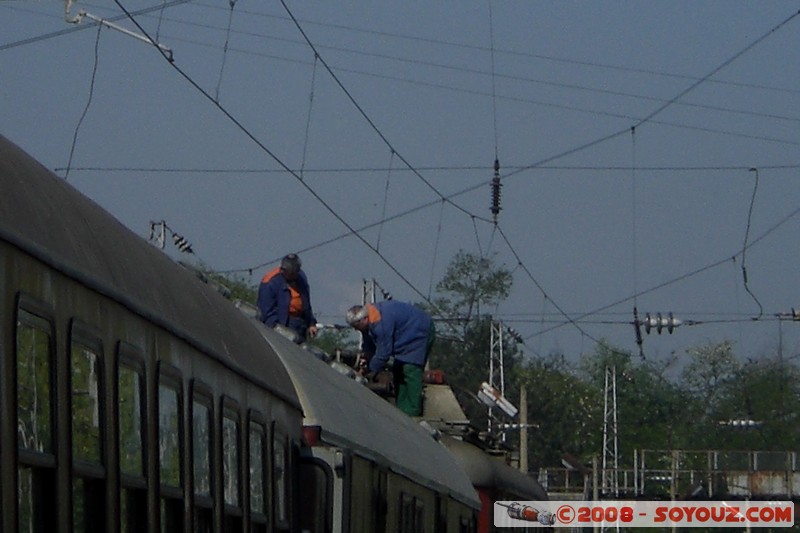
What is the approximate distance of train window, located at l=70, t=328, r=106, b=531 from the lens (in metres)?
4.99

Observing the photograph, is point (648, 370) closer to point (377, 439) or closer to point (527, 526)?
point (527, 526)

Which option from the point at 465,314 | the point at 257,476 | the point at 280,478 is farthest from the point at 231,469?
the point at 465,314

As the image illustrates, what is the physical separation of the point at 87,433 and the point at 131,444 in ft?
1.64

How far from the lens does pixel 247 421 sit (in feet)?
25.3

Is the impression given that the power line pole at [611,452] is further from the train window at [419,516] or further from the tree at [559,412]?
the train window at [419,516]

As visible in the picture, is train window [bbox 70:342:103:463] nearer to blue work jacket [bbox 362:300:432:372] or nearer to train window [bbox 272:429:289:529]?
train window [bbox 272:429:289:529]

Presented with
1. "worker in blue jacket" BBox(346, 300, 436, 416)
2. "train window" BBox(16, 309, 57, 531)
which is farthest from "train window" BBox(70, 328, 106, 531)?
"worker in blue jacket" BBox(346, 300, 436, 416)

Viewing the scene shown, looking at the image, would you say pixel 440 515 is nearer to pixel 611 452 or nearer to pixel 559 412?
pixel 559 412

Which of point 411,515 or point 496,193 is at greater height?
point 496,193

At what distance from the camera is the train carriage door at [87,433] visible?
16.4 ft

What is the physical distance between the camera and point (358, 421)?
10.5 metres

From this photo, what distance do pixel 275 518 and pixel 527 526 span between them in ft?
50.1

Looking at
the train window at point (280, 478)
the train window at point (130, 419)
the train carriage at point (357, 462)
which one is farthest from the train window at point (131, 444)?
the train carriage at point (357, 462)

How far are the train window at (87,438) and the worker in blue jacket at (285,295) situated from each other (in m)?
10.9
